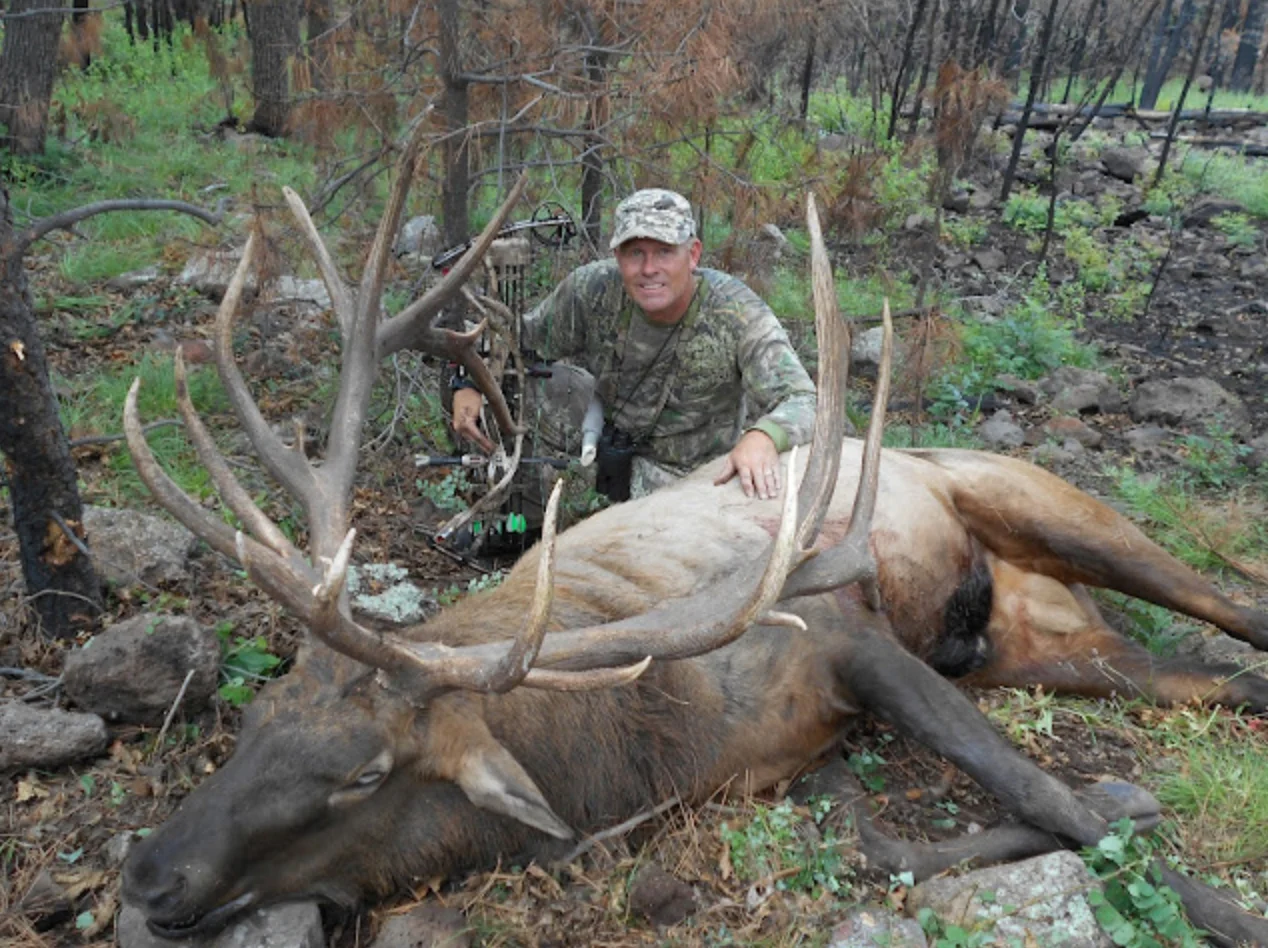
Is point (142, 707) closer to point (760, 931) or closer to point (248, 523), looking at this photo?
point (248, 523)

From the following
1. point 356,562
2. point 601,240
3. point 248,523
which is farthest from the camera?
point 601,240

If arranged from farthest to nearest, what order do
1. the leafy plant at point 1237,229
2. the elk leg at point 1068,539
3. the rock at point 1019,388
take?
the leafy plant at point 1237,229
the rock at point 1019,388
the elk leg at point 1068,539

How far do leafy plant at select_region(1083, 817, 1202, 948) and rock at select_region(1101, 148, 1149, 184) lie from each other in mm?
11805

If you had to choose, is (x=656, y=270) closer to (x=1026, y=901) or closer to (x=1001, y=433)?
(x=1026, y=901)

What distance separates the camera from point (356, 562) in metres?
4.42

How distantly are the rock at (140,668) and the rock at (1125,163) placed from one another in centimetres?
1261

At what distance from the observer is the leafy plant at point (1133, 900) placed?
8.70ft

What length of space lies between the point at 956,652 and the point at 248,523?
2.57 m

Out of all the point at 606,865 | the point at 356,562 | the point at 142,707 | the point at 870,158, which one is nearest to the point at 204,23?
the point at 870,158

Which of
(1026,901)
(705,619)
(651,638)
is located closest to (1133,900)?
(1026,901)

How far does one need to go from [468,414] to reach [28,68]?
252 inches

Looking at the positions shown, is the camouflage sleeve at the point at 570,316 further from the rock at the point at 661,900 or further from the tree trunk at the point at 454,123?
the rock at the point at 661,900

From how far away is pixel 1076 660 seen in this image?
4.07 m

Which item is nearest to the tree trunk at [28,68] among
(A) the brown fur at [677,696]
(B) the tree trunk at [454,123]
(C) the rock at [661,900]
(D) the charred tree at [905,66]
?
(B) the tree trunk at [454,123]
